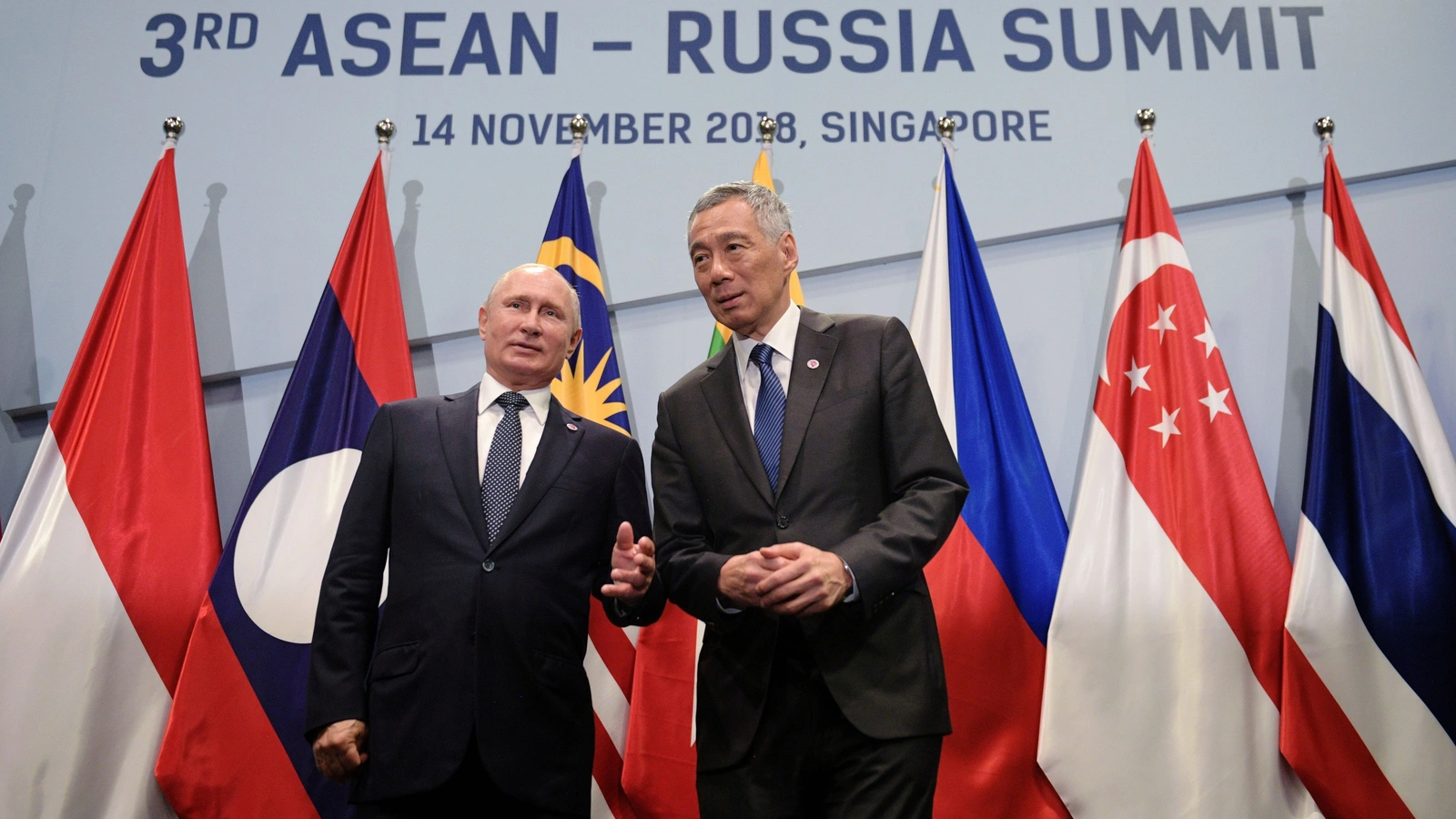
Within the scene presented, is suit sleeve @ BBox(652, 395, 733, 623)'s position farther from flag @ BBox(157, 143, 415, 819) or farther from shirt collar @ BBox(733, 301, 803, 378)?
flag @ BBox(157, 143, 415, 819)

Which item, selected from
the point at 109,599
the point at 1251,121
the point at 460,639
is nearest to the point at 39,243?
the point at 109,599

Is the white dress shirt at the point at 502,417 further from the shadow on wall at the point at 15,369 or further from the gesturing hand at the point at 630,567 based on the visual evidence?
the shadow on wall at the point at 15,369

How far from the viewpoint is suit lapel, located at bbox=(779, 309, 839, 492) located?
5.29ft

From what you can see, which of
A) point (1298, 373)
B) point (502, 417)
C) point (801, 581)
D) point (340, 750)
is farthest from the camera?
point (1298, 373)

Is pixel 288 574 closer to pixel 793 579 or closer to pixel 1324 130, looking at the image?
pixel 793 579

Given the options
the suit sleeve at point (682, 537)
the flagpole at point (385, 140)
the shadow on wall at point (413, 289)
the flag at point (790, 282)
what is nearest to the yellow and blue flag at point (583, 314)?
the flag at point (790, 282)

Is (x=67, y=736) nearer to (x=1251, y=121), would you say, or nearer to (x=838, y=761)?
(x=838, y=761)

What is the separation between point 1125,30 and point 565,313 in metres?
2.44

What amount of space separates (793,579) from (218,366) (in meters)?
2.46

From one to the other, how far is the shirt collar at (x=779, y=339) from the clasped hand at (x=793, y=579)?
1.40ft

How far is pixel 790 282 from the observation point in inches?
115

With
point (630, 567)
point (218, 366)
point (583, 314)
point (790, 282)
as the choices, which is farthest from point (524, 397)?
point (218, 366)

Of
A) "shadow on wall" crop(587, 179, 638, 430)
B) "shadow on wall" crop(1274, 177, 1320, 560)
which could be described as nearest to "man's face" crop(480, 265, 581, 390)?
"shadow on wall" crop(587, 179, 638, 430)

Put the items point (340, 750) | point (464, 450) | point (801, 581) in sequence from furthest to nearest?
point (464, 450) → point (340, 750) → point (801, 581)
